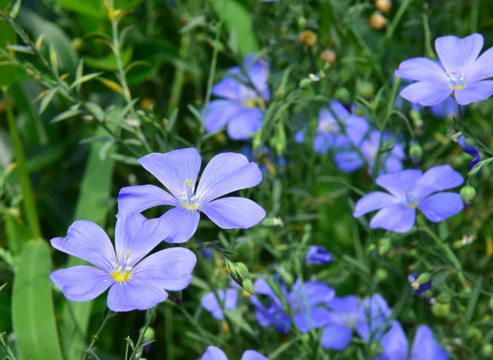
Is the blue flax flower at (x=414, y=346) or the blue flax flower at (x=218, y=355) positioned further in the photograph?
the blue flax flower at (x=414, y=346)

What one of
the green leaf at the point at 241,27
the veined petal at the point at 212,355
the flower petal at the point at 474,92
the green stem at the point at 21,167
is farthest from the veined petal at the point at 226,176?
the green leaf at the point at 241,27

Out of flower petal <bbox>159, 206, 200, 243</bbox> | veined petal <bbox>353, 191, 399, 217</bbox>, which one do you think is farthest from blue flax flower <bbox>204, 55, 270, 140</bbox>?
flower petal <bbox>159, 206, 200, 243</bbox>

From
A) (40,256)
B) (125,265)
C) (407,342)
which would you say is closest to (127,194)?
(125,265)

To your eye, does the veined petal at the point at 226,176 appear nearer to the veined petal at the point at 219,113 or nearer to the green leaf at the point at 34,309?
the green leaf at the point at 34,309

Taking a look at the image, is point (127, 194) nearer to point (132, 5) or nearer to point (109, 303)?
point (109, 303)

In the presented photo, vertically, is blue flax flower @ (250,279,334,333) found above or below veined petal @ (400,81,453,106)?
below

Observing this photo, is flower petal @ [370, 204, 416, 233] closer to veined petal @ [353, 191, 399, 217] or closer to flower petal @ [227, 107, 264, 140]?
veined petal @ [353, 191, 399, 217]

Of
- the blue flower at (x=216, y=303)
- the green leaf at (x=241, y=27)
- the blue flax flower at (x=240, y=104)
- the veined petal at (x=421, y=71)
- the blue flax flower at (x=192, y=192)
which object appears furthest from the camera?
the green leaf at (x=241, y=27)

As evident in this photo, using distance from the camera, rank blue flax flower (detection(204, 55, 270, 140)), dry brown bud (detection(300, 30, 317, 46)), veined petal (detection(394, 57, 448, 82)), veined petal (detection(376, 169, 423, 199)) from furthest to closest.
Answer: blue flax flower (detection(204, 55, 270, 140)) → dry brown bud (detection(300, 30, 317, 46)) → veined petal (detection(376, 169, 423, 199)) → veined petal (detection(394, 57, 448, 82))
